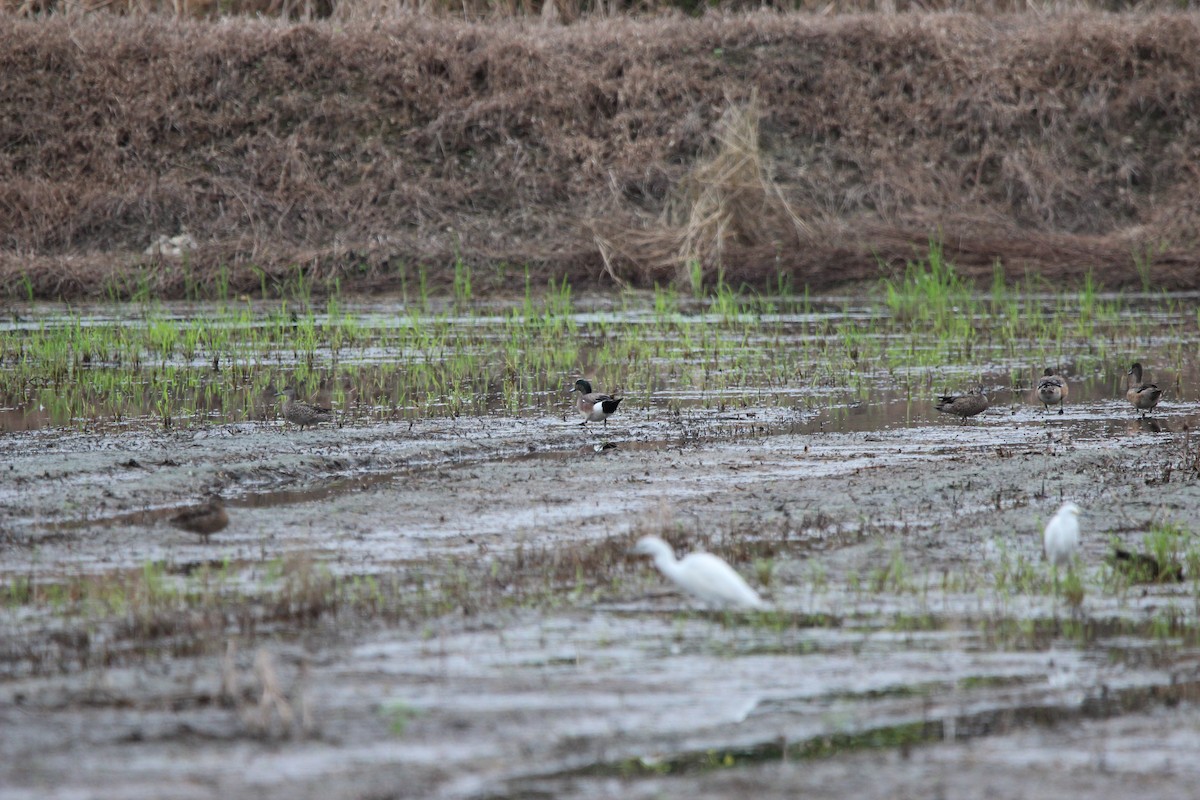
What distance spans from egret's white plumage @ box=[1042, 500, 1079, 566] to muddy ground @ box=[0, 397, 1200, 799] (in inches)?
6.5

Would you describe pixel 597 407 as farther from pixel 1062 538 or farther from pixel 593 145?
pixel 593 145

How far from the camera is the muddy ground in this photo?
4.36 metres

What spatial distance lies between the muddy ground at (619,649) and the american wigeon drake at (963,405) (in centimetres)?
149

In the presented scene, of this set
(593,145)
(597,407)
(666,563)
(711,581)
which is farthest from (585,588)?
(593,145)

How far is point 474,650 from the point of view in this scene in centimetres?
543

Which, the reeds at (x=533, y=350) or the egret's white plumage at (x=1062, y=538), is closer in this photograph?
the egret's white plumage at (x=1062, y=538)

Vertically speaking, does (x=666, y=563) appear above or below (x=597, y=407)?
below

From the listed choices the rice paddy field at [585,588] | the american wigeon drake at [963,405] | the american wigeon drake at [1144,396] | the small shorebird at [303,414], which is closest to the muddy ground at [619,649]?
the rice paddy field at [585,588]

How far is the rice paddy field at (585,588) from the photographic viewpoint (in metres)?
4.45

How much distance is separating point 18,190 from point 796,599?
20535 mm

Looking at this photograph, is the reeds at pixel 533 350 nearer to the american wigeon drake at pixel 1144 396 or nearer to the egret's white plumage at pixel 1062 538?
the american wigeon drake at pixel 1144 396

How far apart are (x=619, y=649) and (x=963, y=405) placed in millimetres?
5979

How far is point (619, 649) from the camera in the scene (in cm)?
547

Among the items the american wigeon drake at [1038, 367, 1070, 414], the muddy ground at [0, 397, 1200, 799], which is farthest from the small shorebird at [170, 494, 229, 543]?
the american wigeon drake at [1038, 367, 1070, 414]
